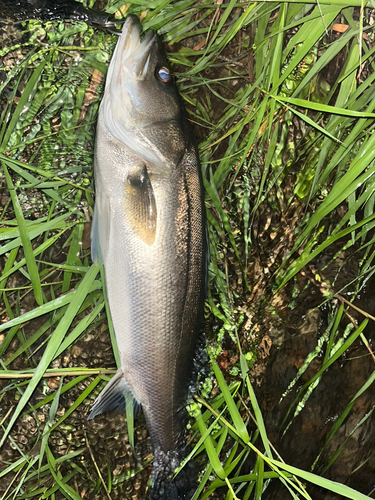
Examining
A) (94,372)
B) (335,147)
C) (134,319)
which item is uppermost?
(335,147)

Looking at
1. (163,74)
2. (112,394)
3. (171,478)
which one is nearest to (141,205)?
(163,74)

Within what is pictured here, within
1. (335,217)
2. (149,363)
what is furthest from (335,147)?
(149,363)

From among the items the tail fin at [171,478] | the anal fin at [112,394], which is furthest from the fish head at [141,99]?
the tail fin at [171,478]

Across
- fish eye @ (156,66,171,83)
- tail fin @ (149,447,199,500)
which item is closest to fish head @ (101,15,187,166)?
fish eye @ (156,66,171,83)

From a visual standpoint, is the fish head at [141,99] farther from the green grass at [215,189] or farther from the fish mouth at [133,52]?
the green grass at [215,189]

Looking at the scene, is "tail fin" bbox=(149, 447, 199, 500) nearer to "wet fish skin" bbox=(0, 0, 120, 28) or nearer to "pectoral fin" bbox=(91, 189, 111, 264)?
"pectoral fin" bbox=(91, 189, 111, 264)

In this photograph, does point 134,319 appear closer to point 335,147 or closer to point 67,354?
point 67,354

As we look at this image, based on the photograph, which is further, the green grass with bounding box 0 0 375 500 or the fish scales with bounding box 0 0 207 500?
the green grass with bounding box 0 0 375 500
